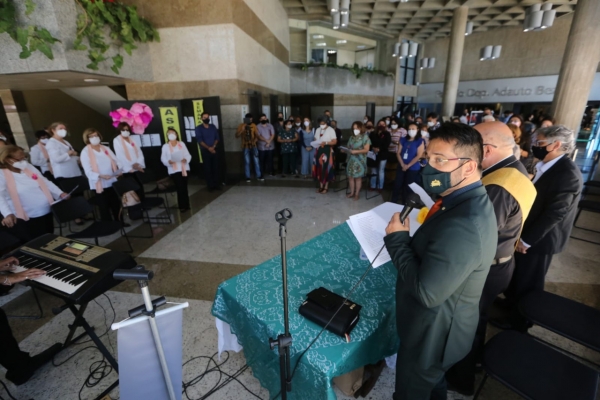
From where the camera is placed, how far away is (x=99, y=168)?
13.4 feet

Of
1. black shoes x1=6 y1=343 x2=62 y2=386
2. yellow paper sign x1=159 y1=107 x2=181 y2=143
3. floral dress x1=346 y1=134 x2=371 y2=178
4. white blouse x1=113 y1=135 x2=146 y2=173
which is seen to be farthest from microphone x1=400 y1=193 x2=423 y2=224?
yellow paper sign x1=159 y1=107 x2=181 y2=143

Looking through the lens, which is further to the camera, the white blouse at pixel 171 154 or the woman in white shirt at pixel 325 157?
the woman in white shirt at pixel 325 157

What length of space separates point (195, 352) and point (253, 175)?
5.92 meters

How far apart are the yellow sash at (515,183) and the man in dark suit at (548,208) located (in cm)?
76

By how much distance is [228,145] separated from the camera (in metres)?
7.21

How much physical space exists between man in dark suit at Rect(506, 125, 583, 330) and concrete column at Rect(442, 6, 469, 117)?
12.3 meters

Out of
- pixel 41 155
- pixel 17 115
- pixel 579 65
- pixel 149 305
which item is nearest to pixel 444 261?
pixel 149 305

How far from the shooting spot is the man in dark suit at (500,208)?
59.0 inches

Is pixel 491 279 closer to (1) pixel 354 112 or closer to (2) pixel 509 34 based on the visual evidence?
(1) pixel 354 112

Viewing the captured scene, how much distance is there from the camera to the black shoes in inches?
76.7

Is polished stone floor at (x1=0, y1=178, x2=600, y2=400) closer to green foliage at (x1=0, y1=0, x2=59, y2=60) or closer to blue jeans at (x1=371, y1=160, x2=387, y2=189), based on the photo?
blue jeans at (x1=371, y1=160, x2=387, y2=189)

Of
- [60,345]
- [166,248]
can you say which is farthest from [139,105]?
[60,345]

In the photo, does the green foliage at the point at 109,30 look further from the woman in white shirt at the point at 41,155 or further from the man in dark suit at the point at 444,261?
the man in dark suit at the point at 444,261

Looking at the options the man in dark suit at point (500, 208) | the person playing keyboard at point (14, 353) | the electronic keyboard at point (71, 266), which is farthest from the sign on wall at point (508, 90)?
→ the person playing keyboard at point (14, 353)
